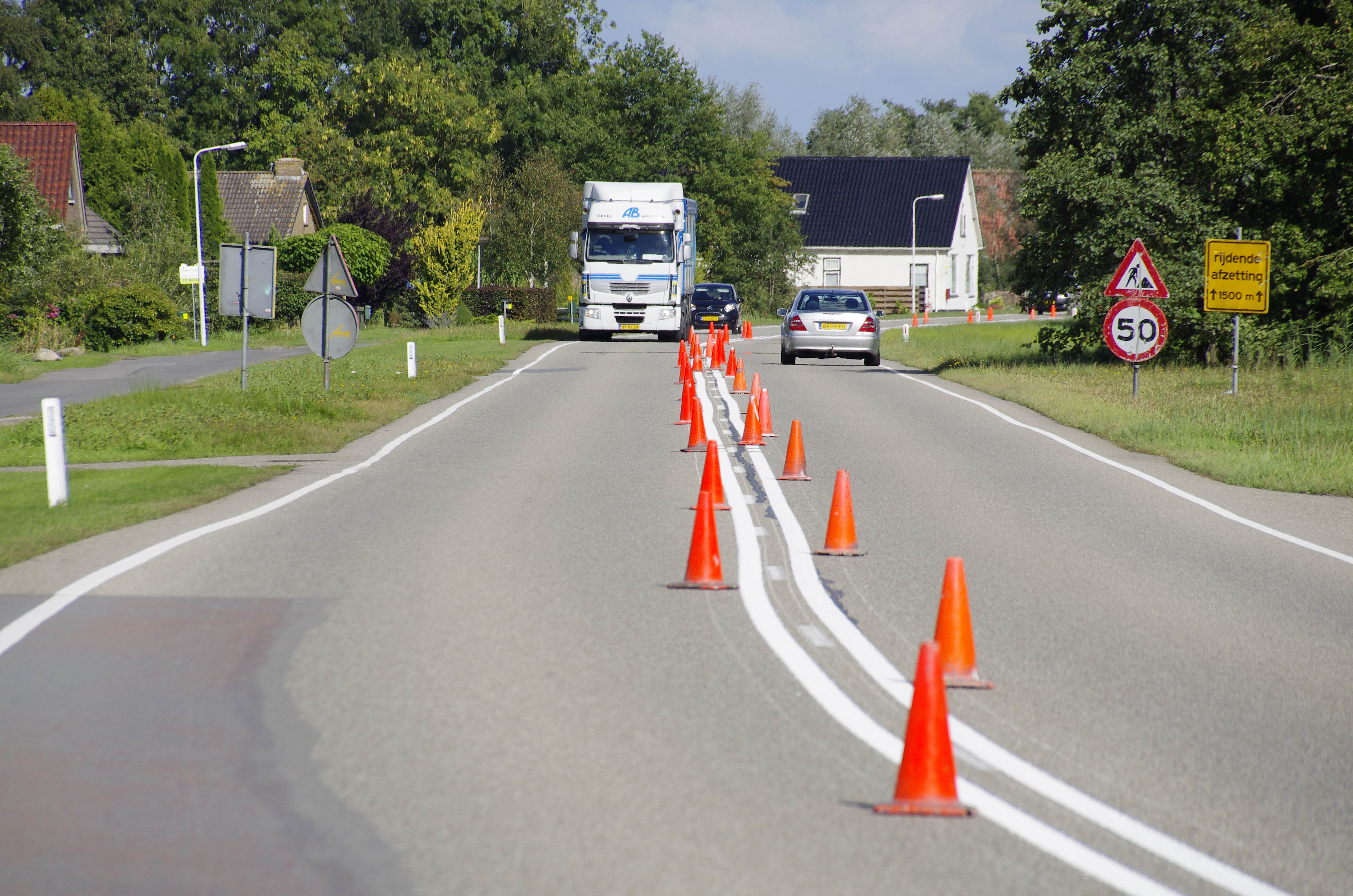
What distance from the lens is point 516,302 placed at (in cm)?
5362

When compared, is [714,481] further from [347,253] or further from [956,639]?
[347,253]

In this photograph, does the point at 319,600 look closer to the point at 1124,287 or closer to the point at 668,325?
the point at 1124,287

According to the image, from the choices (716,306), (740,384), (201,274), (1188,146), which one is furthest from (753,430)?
(716,306)

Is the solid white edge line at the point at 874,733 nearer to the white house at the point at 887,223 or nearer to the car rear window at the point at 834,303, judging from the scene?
the car rear window at the point at 834,303

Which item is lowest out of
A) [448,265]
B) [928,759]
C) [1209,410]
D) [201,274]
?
[928,759]

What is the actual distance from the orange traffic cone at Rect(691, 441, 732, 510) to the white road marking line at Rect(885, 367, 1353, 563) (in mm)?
3927

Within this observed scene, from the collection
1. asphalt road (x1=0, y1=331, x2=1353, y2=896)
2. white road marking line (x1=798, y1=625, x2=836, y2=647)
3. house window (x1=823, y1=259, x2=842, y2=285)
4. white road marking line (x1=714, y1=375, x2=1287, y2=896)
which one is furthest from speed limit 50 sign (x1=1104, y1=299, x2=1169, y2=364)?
house window (x1=823, y1=259, x2=842, y2=285)

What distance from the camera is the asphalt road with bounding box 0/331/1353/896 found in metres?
4.20

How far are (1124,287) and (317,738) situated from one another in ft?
55.7

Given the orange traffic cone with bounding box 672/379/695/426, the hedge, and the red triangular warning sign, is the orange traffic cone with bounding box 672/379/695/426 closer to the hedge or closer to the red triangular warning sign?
the red triangular warning sign

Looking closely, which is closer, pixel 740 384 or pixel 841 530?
pixel 841 530

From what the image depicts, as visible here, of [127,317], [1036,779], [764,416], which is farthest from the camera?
[127,317]

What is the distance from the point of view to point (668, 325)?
3900 centimetres

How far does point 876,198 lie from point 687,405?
2726 inches
